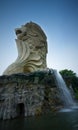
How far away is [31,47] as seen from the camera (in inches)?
1248

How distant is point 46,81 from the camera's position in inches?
852

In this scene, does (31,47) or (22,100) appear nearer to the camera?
(22,100)

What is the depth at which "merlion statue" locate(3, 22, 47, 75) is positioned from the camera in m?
30.9

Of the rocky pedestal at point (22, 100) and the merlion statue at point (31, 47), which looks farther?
the merlion statue at point (31, 47)

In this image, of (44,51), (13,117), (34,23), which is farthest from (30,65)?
(13,117)

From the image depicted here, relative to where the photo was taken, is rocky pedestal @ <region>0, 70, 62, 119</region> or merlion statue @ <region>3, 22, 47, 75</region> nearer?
rocky pedestal @ <region>0, 70, 62, 119</region>

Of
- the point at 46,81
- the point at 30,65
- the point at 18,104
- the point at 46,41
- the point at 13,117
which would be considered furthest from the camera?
the point at 46,41

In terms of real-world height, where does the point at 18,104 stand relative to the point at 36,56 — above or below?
below

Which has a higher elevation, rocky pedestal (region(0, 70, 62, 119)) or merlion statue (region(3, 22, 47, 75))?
merlion statue (region(3, 22, 47, 75))

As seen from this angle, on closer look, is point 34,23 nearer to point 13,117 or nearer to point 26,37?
point 26,37

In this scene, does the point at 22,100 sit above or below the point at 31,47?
below

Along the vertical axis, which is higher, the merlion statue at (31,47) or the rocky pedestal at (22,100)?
the merlion statue at (31,47)

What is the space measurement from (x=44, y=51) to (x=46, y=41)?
2198 mm

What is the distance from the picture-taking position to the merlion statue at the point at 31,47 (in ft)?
102
